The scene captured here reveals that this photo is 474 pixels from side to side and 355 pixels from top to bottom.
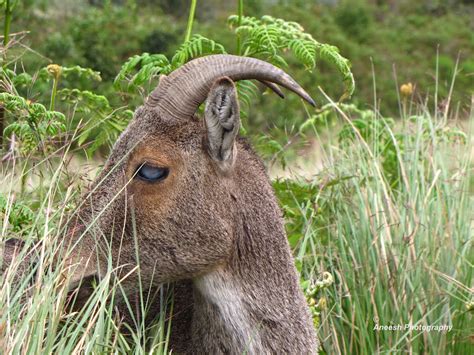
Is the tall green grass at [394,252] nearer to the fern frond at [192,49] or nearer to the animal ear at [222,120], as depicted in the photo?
the fern frond at [192,49]

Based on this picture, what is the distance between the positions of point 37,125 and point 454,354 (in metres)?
2.85

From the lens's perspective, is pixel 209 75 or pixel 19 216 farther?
pixel 19 216

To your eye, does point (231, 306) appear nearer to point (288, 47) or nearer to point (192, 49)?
point (192, 49)

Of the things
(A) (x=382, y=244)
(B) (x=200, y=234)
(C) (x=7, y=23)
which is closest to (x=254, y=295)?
(B) (x=200, y=234)

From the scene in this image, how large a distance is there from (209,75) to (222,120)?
0.69ft

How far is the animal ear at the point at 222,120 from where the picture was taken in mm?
4441

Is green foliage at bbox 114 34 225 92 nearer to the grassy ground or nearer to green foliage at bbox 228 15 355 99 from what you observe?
green foliage at bbox 228 15 355 99

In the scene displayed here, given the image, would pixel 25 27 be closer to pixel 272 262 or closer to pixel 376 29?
pixel 376 29

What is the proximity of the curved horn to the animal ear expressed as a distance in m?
0.08

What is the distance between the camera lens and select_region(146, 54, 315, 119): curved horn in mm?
4512

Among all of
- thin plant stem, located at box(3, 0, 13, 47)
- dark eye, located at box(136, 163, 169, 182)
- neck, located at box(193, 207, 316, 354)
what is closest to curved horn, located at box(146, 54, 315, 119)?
dark eye, located at box(136, 163, 169, 182)

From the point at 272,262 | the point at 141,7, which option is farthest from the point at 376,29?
the point at 272,262

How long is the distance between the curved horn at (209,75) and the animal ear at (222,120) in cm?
8

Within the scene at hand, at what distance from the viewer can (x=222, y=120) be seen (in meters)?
4.53
